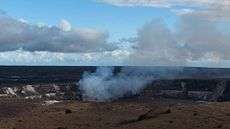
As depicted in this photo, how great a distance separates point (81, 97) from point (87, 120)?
56518mm

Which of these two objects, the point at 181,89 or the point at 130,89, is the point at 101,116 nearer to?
the point at 130,89

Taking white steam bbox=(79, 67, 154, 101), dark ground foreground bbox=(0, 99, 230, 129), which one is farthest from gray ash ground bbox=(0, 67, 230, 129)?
white steam bbox=(79, 67, 154, 101)

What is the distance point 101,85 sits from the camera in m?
145

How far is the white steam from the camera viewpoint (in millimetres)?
139375

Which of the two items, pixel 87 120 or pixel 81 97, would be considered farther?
pixel 81 97

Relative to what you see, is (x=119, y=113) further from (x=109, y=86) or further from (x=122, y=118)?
(x=109, y=86)

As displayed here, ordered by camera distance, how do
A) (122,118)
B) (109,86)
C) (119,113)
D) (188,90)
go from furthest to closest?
1. (188,90)
2. (109,86)
3. (119,113)
4. (122,118)

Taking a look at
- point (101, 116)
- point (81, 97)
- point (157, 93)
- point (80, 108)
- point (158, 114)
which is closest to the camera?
point (158, 114)

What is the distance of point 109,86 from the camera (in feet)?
479

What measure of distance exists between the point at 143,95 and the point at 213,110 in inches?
2535

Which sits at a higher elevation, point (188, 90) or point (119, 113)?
point (188, 90)

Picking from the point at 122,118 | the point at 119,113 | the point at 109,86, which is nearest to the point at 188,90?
the point at 109,86

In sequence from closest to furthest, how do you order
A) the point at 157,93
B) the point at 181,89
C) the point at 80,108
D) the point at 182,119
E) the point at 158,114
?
1. the point at 182,119
2. the point at 158,114
3. the point at 80,108
4. the point at 157,93
5. the point at 181,89

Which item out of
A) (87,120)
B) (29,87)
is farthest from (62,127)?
(29,87)
